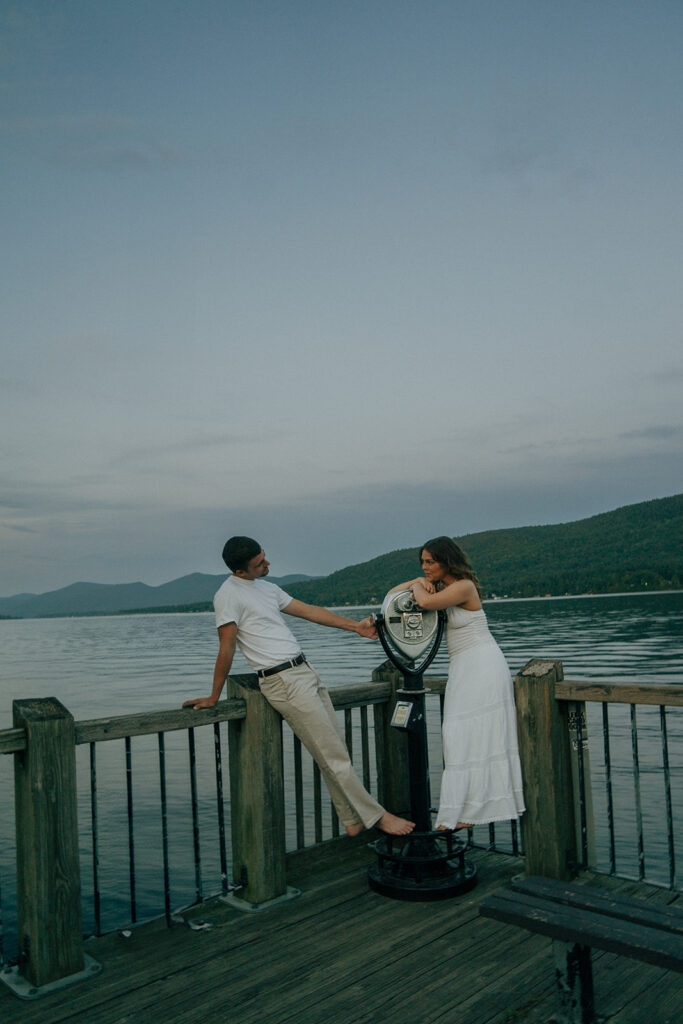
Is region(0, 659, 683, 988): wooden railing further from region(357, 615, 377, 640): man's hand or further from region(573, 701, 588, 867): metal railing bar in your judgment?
region(357, 615, 377, 640): man's hand

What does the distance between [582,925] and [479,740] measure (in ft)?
5.63

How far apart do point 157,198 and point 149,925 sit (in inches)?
732

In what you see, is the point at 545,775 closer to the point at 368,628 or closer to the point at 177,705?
the point at 368,628

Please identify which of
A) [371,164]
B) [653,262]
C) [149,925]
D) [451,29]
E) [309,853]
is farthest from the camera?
[653,262]

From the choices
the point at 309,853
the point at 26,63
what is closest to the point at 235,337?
the point at 26,63

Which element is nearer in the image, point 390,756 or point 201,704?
point 201,704

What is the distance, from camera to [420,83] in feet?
44.7

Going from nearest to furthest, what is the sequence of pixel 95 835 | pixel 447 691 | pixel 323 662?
pixel 95 835
pixel 447 691
pixel 323 662

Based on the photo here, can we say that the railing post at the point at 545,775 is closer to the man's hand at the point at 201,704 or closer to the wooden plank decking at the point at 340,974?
the wooden plank decking at the point at 340,974

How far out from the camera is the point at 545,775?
374 centimetres

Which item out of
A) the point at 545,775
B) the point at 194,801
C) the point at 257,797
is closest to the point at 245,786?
the point at 257,797

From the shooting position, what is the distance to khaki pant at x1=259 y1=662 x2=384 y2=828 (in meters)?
3.68

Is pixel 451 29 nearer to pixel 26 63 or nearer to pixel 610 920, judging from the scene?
pixel 26 63

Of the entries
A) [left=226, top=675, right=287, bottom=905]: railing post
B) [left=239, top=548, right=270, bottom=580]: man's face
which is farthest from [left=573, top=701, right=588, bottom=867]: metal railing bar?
[left=239, top=548, right=270, bottom=580]: man's face
